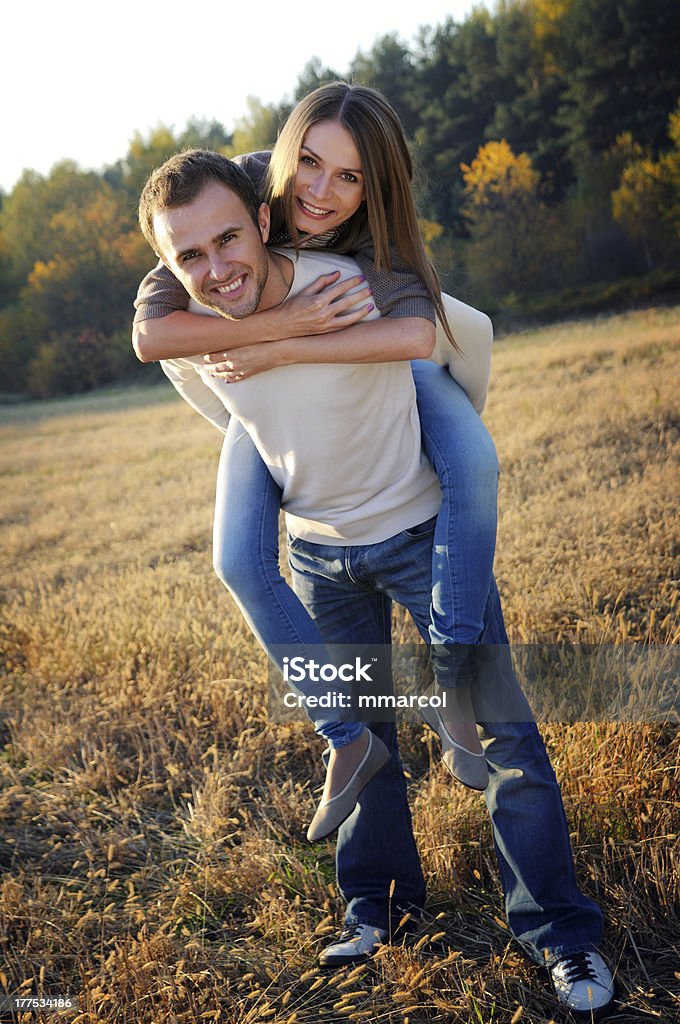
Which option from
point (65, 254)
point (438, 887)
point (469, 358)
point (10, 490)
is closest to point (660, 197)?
point (469, 358)

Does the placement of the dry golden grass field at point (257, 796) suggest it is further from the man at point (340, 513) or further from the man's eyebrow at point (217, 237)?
the man's eyebrow at point (217, 237)

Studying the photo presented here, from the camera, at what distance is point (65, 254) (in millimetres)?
13695

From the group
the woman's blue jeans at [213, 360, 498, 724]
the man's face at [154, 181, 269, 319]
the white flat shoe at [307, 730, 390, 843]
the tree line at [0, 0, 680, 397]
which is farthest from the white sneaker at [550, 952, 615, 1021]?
the tree line at [0, 0, 680, 397]

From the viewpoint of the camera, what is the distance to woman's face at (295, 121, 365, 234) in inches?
84.6

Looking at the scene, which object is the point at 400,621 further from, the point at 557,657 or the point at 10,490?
the point at 10,490

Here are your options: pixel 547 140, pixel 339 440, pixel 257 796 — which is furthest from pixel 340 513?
pixel 547 140

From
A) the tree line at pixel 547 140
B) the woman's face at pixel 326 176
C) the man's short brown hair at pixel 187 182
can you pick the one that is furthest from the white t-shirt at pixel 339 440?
the tree line at pixel 547 140

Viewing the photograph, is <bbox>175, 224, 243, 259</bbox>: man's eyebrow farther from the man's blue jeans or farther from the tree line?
the tree line

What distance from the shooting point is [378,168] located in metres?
2.15

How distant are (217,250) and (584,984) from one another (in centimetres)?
202

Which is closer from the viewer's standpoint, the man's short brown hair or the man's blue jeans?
the man's short brown hair

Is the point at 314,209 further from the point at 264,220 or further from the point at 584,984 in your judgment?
the point at 584,984

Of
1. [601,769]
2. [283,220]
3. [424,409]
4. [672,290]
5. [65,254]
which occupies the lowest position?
[601,769]

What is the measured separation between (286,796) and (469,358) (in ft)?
5.98
